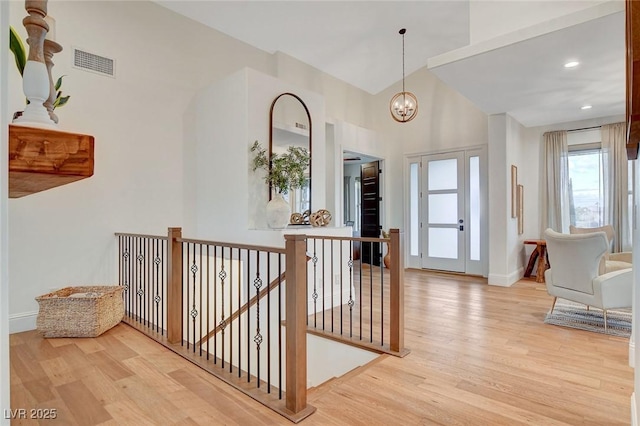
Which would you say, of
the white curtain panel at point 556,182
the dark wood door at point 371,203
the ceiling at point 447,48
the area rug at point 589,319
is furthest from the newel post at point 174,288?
the white curtain panel at point 556,182

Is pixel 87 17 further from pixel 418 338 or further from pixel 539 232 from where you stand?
pixel 539 232

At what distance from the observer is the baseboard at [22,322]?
3189 mm

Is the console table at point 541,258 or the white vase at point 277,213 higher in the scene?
the white vase at point 277,213

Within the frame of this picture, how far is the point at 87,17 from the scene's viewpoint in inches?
143

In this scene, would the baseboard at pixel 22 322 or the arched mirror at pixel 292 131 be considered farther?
the arched mirror at pixel 292 131

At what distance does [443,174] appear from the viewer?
6.74 meters

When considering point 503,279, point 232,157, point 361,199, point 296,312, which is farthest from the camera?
point 361,199

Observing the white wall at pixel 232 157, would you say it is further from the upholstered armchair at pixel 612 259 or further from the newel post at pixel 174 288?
the upholstered armchair at pixel 612 259

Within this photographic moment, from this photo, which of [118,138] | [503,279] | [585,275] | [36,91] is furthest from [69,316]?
[503,279]

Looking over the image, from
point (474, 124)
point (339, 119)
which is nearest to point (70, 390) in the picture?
point (339, 119)

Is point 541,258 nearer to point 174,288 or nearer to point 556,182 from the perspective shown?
point 556,182

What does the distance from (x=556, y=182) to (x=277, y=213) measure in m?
5.12

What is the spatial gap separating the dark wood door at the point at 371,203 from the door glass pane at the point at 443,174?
1.15 m

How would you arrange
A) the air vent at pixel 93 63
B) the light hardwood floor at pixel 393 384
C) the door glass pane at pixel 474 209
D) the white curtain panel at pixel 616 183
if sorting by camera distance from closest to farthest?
the light hardwood floor at pixel 393 384
the air vent at pixel 93 63
the white curtain panel at pixel 616 183
the door glass pane at pixel 474 209
